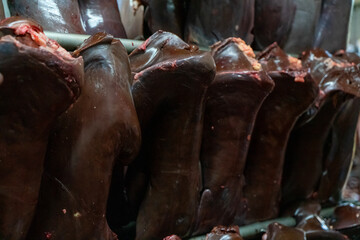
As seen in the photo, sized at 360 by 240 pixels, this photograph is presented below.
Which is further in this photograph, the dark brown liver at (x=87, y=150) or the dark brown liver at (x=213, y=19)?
the dark brown liver at (x=213, y=19)

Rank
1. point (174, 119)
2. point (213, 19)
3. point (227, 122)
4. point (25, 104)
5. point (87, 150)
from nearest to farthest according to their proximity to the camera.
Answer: point (25, 104)
point (87, 150)
point (174, 119)
point (227, 122)
point (213, 19)

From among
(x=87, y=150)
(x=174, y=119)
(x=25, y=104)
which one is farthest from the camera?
(x=174, y=119)

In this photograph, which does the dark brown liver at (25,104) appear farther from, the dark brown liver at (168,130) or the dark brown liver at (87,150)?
the dark brown liver at (168,130)

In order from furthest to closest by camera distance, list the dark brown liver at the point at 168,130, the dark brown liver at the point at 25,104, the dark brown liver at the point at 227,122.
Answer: the dark brown liver at the point at 227,122 < the dark brown liver at the point at 168,130 < the dark brown liver at the point at 25,104

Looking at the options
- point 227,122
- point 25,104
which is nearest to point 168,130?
point 227,122

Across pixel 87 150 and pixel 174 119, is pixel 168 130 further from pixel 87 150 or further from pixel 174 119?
pixel 87 150

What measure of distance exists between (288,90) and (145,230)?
536mm

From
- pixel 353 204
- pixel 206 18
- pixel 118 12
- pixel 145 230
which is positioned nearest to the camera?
pixel 145 230

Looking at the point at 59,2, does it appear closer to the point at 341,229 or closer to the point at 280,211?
the point at 280,211

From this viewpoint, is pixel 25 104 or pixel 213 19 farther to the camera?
pixel 213 19

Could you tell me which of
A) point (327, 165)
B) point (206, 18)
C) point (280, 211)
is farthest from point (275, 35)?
point (280, 211)

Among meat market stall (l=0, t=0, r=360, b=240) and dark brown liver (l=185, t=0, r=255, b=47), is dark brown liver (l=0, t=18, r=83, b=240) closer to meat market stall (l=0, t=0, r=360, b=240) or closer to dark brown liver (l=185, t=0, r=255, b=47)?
meat market stall (l=0, t=0, r=360, b=240)

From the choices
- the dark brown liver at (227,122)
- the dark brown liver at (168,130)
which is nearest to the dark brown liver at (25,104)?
the dark brown liver at (168,130)

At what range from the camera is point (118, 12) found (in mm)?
1131
